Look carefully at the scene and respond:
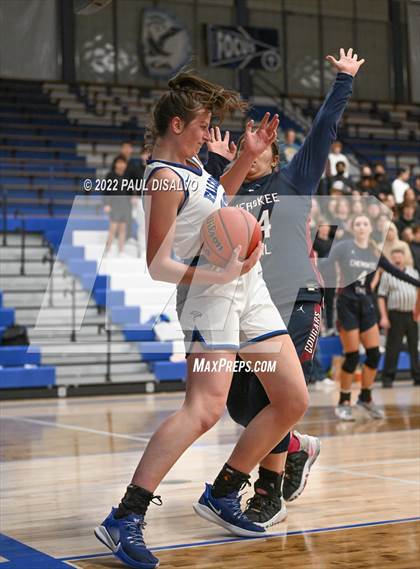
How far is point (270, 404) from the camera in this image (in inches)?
168

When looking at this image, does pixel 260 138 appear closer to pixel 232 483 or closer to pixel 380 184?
pixel 232 483

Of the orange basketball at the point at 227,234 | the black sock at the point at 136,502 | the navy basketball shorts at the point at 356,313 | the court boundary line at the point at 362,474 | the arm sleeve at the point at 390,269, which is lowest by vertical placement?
the court boundary line at the point at 362,474

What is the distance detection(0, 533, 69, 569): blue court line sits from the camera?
3.71 metres

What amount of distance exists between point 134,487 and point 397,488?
1952 millimetres

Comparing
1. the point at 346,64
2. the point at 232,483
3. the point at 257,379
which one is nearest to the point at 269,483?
the point at 232,483

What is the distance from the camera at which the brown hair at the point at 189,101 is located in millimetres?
4012

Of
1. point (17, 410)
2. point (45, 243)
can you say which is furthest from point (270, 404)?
point (45, 243)

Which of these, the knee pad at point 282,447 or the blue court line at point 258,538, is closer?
the blue court line at point 258,538

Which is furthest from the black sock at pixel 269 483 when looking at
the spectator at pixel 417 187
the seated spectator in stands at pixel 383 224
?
the spectator at pixel 417 187

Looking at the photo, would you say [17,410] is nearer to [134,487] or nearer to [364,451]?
[364,451]

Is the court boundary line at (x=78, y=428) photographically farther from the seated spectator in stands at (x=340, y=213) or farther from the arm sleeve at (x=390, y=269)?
the seated spectator in stands at (x=340, y=213)

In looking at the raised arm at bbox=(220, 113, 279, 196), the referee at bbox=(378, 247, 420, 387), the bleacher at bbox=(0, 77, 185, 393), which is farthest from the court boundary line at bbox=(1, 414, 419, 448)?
the referee at bbox=(378, 247, 420, 387)

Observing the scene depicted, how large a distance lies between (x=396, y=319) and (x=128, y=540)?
10275 mm

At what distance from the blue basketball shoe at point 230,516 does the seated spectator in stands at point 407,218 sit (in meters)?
12.1
